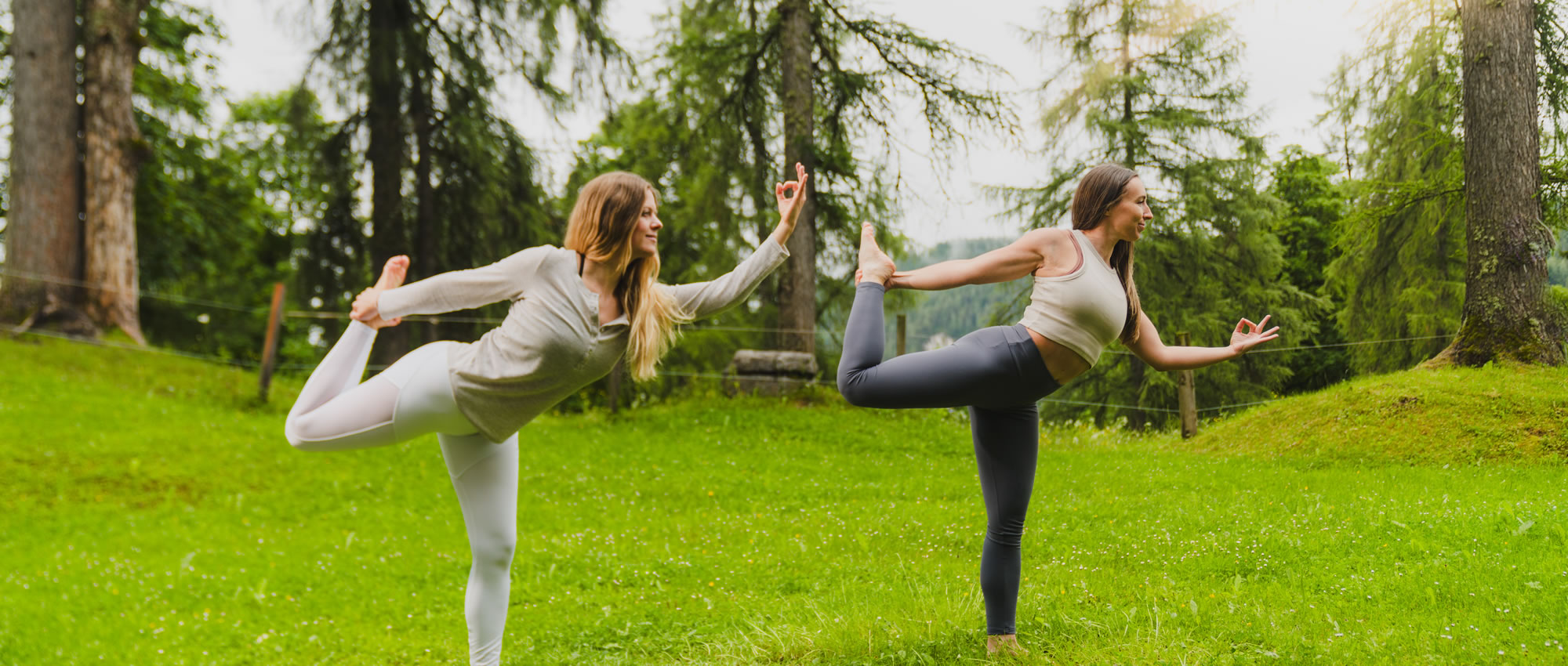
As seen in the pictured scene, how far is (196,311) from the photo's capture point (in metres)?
23.8

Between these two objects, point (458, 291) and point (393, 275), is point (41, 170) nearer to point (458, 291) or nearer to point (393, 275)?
point (393, 275)

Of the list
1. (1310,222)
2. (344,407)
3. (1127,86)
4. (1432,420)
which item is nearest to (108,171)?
(344,407)

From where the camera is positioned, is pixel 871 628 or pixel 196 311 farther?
pixel 196 311

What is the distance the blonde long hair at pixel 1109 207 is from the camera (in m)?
3.51

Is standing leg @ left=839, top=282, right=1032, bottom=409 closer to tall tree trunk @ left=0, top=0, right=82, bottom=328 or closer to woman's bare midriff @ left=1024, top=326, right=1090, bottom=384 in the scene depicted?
woman's bare midriff @ left=1024, top=326, right=1090, bottom=384

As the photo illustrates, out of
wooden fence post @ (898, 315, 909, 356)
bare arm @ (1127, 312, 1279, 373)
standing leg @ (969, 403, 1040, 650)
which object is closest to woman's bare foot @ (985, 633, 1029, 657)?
standing leg @ (969, 403, 1040, 650)

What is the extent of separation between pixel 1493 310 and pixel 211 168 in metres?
26.4

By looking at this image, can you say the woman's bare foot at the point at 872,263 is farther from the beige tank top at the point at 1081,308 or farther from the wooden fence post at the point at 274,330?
the wooden fence post at the point at 274,330

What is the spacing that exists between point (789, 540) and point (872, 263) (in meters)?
4.36

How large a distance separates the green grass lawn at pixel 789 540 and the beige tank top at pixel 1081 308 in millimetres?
1521

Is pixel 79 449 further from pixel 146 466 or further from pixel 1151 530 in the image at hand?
pixel 1151 530

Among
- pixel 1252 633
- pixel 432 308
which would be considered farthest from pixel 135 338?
pixel 1252 633

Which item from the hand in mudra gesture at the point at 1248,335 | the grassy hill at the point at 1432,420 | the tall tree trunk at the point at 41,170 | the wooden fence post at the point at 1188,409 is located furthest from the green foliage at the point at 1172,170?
the tall tree trunk at the point at 41,170

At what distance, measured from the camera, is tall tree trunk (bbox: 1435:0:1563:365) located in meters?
7.89
